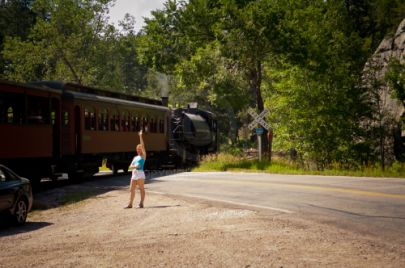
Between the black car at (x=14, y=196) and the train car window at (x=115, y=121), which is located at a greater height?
the train car window at (x=115, y=121)

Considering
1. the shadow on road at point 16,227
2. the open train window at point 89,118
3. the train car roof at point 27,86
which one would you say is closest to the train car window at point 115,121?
the open train window at point 89,118

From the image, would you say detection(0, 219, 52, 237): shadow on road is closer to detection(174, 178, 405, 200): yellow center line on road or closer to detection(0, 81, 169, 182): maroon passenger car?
detection(0, 81, 169, 182): maroon passenger car

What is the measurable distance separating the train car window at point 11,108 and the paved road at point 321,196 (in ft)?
15.6

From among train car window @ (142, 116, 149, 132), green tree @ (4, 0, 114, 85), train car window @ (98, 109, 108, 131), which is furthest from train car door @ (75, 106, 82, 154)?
green tree @ (4, 0, 114, 85)

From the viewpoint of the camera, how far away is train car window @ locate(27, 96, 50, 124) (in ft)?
63.9

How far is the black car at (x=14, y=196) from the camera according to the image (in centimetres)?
1258

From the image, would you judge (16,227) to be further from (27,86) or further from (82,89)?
(82,89)

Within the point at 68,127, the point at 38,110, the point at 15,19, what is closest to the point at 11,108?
the point at 38,110

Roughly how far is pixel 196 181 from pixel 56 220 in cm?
938

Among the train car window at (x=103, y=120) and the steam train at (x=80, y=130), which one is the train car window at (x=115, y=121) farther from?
the train car window at (x=103, y=120)

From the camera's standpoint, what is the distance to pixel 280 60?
108 feet

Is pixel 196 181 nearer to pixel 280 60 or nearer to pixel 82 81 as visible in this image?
pixel 280 60

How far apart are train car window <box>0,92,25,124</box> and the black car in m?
4.56

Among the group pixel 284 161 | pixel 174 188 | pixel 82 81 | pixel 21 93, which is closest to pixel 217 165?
pixel 284 161
